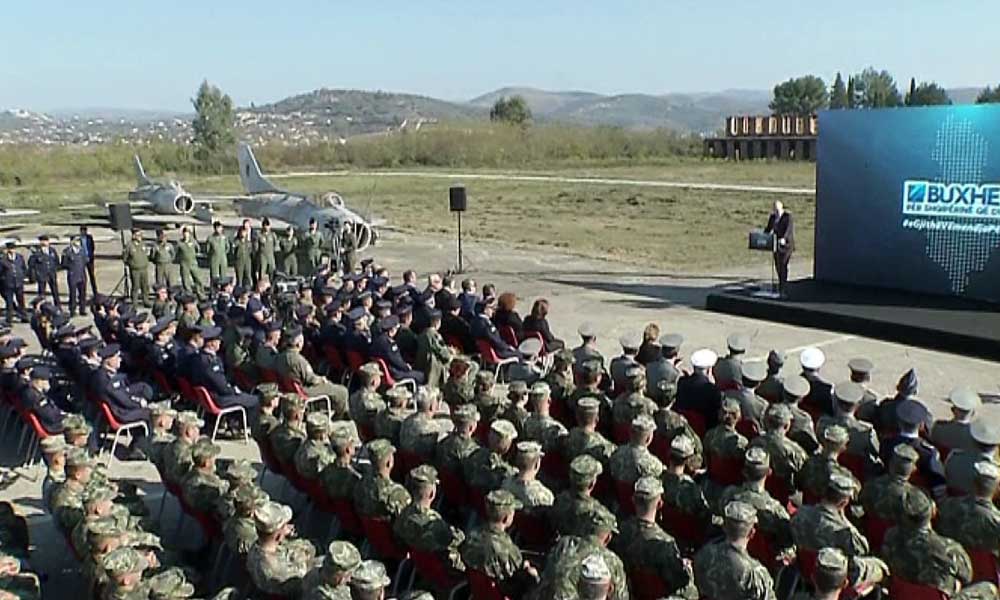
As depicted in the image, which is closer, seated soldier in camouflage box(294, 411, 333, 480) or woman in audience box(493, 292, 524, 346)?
seated soldier in camouflage box(294, 411, 333, 480)

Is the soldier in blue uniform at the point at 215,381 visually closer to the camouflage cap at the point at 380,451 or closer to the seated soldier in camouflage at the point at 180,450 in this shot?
the seated soldier in camouflage at the point at 180,450

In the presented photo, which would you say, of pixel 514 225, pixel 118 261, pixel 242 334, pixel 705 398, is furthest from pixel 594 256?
pixel 705 398

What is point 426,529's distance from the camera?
518cm

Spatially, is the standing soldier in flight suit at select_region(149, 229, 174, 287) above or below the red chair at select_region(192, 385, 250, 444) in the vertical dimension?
above

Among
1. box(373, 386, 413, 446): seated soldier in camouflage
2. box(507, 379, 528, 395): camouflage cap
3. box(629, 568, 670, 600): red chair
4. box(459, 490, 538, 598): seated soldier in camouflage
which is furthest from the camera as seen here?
box(507, 379, 528, 395): camouflage cap

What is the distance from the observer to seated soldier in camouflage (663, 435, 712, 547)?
5.56 meters

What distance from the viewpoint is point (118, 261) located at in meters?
23.2

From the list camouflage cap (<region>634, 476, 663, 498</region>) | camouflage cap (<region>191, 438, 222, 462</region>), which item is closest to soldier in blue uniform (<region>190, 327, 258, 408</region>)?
camouflage cap (<region>191, 438, 222, 462</region>)

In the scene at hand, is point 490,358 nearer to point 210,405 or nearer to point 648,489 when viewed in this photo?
point 210,405

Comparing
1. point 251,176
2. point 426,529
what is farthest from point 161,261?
point 426,529

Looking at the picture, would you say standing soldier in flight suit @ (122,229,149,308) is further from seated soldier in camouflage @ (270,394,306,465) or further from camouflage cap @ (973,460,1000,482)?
camouflage cap @ (973,460,1000,482)

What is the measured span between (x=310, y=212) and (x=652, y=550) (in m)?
17.9

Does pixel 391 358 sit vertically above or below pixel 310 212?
below

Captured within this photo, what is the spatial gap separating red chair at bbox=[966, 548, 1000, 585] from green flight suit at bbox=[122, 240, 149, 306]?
1402cm
